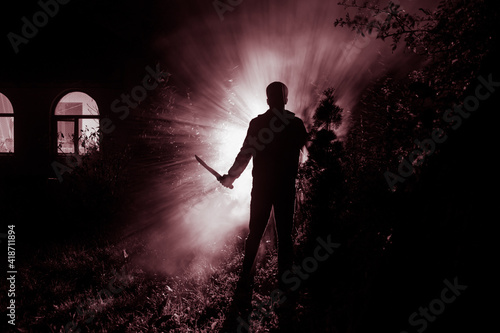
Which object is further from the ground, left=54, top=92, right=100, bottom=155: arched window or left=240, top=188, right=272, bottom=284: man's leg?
left=54, top=92, right=100, bottom=155: arched window

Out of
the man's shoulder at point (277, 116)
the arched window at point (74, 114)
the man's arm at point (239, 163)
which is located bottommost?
the man's arm at point (239, 163)

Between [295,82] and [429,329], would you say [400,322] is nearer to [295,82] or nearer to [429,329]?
[429,329]

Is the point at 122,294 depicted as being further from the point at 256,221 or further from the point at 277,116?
the point at 277,116

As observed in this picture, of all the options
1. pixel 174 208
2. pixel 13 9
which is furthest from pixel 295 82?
pixel 13 9

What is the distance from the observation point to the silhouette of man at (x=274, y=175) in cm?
328

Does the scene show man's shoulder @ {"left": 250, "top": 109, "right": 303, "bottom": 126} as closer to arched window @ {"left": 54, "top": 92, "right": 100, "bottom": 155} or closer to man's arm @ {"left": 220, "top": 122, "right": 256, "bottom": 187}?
man's arm @ {"left": 220, "top": 122, "right": 256, "bottom": 187}

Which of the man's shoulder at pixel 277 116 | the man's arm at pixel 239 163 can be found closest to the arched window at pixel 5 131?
the man's arm at pixel 239 163

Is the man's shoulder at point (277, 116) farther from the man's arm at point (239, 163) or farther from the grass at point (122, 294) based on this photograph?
the grass at point (122, 294)

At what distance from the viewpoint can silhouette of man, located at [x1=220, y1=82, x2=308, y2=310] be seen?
10.8 feet

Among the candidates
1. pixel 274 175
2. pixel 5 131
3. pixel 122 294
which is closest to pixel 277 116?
pixel 274 175

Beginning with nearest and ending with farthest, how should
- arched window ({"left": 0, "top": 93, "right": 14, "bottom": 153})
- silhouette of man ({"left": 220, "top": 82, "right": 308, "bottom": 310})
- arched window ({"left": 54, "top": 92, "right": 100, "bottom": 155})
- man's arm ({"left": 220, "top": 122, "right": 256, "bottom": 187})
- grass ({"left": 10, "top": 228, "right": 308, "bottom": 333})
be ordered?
1. grass ({"left": 10, "top": 228, "right": 308, "bottom": 333})
2. silhouette of man ({"left": 220, "top": 82, "right": 308, "bottom": 310})
3. man's arm ({"left": 220, "top": 122, "right": 256, "bottom": 187})
4. arched window ({"left": 54, "top": 92, "right": 100, "bottom": 155})
5. arched window ({"left": 0, "top": 93, "right": 14, "bottom": 153})

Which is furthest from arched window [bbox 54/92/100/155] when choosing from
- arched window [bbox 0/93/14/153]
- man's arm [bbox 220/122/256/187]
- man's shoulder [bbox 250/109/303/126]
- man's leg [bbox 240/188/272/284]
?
man's leg [bbox 240/188/272/284]

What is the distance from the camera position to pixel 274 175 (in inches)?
129

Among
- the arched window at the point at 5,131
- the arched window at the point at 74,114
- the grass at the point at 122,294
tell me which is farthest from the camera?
the arched window at the point at 5,131
